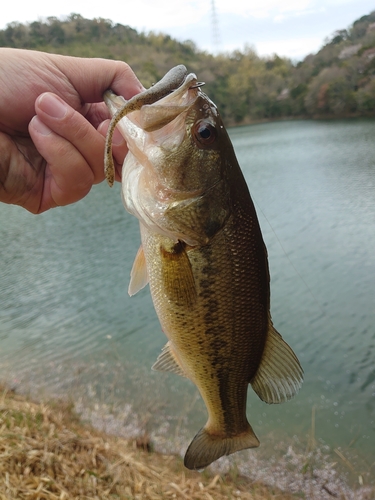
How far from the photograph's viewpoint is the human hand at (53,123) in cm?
182

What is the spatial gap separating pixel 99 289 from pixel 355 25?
3456 inches

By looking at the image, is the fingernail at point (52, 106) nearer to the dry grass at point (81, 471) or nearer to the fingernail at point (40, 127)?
the fingernail at point (40, 127)

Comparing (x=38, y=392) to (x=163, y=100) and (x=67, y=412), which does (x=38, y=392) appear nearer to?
(x=67, y=412)

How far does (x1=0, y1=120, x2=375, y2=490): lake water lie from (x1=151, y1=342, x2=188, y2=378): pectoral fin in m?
0.74

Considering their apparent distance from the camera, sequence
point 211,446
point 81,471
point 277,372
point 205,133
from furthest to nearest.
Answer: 1. point 81,471
2. point 211,446
3. point 277,372
4. point 205,133

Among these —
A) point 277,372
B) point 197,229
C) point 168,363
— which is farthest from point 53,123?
point 277,372

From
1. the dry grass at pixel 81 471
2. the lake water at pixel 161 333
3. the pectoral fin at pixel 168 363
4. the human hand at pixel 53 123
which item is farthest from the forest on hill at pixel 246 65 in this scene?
the pectoral fin at pixel 168 363

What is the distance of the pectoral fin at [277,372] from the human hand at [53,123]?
3.79 feet

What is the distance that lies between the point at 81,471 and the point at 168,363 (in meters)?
2.32

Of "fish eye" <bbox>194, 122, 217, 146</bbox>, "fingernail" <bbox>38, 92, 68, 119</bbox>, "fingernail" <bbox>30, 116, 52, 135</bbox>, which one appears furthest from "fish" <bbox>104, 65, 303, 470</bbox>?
"fingernail" <bbox>30, 116, 52, 135</bbox>

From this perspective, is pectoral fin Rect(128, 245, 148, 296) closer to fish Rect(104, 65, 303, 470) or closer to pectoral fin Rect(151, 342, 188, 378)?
fish Rect(104, 65, 303, 470)

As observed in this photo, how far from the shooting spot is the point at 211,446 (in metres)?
1.80

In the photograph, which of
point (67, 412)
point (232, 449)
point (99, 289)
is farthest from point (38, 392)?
point (232, 449)

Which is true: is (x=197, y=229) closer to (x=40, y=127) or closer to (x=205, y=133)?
(x=205, y=133)
